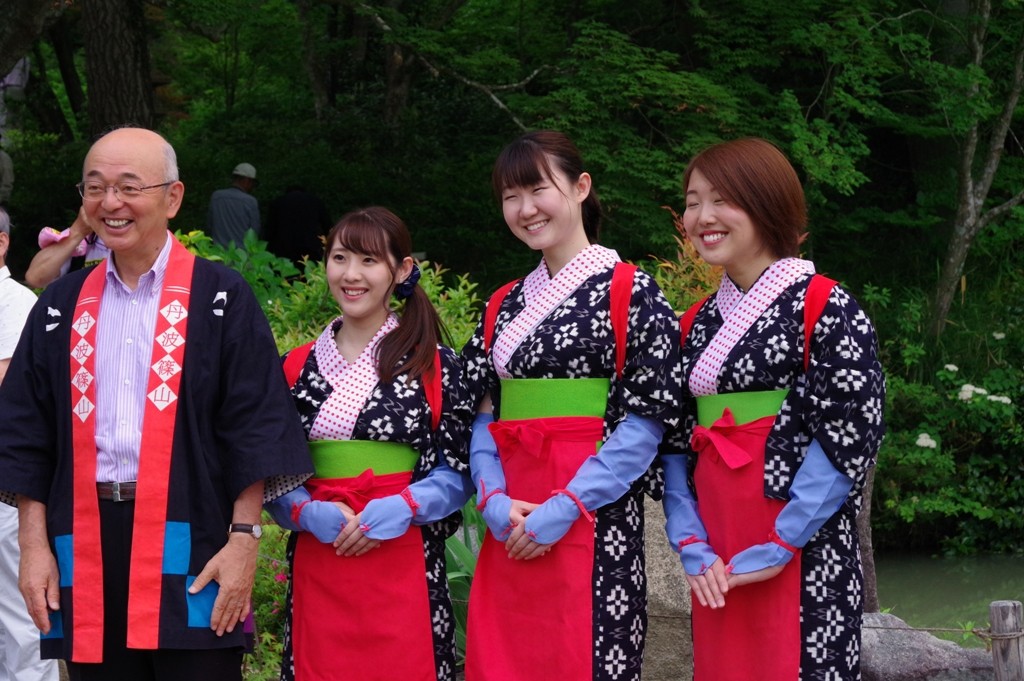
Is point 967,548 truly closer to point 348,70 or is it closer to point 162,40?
point 348,70

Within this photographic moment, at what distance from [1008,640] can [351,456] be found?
6.79ft

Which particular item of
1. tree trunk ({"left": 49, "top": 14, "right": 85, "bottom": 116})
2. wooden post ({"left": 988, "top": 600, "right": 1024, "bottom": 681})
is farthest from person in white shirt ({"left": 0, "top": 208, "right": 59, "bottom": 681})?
tree trunk ({"left": 49, "top": 14, "right": 85, "bottom": 116})

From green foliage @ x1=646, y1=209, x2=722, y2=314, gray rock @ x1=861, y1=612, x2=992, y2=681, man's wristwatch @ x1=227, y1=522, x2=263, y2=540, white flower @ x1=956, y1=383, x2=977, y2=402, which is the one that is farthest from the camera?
white flower @ x1=956, y1=383, x2=977, y2=402

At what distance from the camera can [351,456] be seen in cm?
311

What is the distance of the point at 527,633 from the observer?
2945 mm

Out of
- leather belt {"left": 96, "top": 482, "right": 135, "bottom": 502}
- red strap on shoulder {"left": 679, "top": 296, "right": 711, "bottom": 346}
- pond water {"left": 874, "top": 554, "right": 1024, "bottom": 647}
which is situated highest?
red strap on shoulder {"left": 679, "top": 296, "right": 711, "bottom": 346}

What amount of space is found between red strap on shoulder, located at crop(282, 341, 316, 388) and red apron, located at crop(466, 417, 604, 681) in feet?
2.03

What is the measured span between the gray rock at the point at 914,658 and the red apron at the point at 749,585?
4.75 feet

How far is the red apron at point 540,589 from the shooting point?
9.48ft

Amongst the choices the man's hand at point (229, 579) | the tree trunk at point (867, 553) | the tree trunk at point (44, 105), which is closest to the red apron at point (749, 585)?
the man's hand at point (229, 579)

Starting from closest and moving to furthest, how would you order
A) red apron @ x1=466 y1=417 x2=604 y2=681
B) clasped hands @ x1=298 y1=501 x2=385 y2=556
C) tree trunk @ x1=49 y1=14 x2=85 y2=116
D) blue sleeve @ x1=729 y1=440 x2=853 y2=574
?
blue sleeve @ x1=729 y1=440 x2=853 y2=574 < red apron @ x1=466 y1=417 x2=604 y2=681 < clasped hands @ x1=298 y1=501 x2=385 y2=556 < tree trunk @ x1=49 y1=14 x2=85 y2=116

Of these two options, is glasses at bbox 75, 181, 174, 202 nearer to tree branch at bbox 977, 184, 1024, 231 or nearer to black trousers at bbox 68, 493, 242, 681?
black trousers at bbox 68, 493, 242, 681

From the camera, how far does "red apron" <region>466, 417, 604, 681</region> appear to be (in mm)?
2889

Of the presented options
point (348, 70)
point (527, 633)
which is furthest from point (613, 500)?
point (348, 70)
